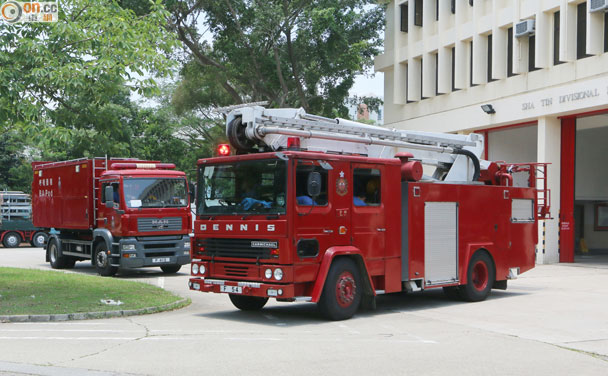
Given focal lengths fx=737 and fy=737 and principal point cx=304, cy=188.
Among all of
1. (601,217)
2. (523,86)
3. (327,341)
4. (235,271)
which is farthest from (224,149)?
(601,217)

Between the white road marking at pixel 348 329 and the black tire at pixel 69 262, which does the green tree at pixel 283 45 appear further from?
the white road marking at pixel 348 329

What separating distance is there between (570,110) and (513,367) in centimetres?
1659

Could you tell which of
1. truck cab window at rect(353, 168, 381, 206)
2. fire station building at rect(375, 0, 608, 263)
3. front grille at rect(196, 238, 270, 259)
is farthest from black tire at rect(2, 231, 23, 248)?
truck cab window at rect(353, 168, 381, 206)

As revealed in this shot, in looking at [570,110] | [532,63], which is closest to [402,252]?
[570,110]

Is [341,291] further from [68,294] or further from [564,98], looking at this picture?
[564,98]

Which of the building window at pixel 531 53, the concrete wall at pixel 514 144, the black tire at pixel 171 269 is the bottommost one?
the black tire at pixel 171 269

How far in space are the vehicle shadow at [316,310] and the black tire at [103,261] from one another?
7.39 metres

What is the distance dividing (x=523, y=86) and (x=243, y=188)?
1642 cm

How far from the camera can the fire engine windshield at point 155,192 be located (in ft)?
63.8

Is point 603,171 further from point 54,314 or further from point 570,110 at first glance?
point 54,314

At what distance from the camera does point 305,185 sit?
36.6 ft

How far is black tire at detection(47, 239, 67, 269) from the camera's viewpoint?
22781mm

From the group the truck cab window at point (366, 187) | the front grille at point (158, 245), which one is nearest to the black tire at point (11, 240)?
the front grille at point (158, 245)

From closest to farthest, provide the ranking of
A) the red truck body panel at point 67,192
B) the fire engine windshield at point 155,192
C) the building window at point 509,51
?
the fire engine windshield at point 155,192
the red truck body panel at point 67,192
the building window at point 509,51
